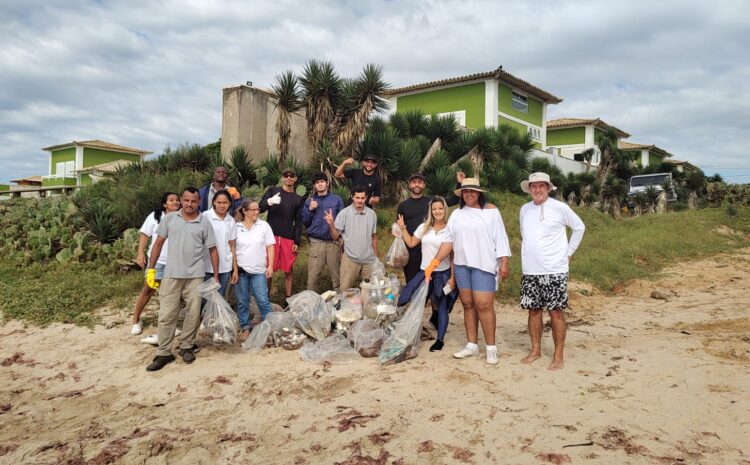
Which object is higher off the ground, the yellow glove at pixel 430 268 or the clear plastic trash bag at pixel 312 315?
the yellow glove at pixel 430 268

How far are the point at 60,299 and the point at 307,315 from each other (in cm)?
397

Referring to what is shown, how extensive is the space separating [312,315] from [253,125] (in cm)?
817

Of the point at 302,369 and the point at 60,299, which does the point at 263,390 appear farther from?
the point at 60,299

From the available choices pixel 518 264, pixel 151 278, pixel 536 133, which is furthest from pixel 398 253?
pixel 536 133

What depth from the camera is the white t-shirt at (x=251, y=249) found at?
549 centimetres

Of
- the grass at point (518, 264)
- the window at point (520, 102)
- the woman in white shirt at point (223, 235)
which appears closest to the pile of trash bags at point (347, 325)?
the woman in white shirt at point (223, 235)

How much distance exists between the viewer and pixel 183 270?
4.86 metres

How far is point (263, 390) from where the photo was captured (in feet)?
14.2

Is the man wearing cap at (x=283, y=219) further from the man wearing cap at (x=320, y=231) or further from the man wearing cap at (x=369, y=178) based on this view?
the man wearing cap at (x=369, y=178)

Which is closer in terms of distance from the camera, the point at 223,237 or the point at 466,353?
the point at 466,353

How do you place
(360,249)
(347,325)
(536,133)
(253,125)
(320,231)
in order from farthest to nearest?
1. (536,133)
2. (253,125)
3. (320,231)
4. (360,249)
5. (347,325)

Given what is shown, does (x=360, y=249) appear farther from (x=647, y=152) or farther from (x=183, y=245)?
(x=647, y=152)

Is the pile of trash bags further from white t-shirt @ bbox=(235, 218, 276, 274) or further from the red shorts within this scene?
the red shorts

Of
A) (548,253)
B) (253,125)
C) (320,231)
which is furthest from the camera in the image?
(253,125)
